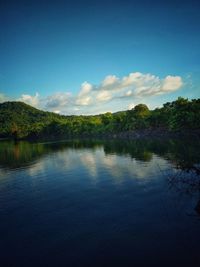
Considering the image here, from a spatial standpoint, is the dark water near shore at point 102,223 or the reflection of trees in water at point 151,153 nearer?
the dark water near shore at point 102,223

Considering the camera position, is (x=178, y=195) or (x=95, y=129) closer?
(x=178, y=195)

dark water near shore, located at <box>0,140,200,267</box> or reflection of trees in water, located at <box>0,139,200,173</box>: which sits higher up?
reflection of trees in water, located at <box>0,139,200,173</box>

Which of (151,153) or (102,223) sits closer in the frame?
(102,223)

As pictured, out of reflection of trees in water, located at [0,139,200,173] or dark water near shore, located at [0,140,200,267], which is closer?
dark water near shore, located at [0,140,200,267]

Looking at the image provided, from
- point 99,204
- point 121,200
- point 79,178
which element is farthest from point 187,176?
point 79,178

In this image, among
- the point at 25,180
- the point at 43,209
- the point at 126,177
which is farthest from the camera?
the point at 25,180

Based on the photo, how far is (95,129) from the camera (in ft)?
642

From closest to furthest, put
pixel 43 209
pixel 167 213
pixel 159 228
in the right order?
pixel 159 228
pixel 167 213
pixel 43 209

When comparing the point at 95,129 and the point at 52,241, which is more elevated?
the point at 95,129

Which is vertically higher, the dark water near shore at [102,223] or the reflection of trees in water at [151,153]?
the reflection of trees in water at [151,153]

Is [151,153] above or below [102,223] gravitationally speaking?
above

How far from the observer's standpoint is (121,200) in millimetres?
29422

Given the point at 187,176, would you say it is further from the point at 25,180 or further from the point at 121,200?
the point at 25,180

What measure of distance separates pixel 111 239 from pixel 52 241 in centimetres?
584
